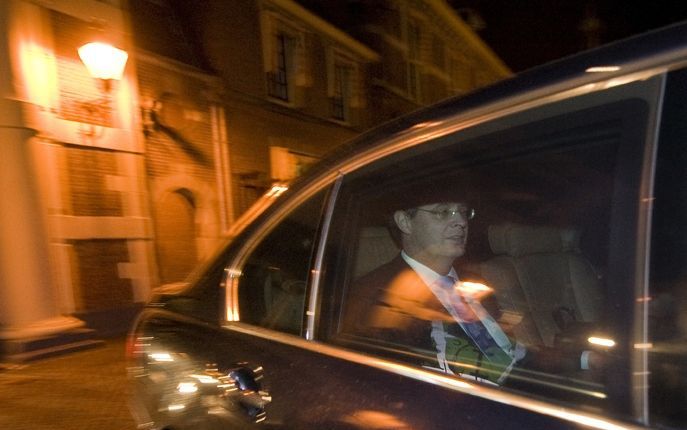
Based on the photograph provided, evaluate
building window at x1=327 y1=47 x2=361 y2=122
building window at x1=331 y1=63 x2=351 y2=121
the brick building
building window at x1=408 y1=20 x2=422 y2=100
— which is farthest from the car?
building window at x1=408 y1=20 x2=422 y2=100

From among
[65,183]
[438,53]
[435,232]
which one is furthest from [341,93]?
[435,232]

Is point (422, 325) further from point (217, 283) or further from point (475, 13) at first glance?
point (475, 13)

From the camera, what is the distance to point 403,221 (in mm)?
1930

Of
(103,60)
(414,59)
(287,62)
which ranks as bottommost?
(103,60)

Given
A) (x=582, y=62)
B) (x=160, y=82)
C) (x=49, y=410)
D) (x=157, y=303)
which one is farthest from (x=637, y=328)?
(x=160, y=82)

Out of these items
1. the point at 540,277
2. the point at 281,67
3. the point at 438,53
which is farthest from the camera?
the point at 438,53

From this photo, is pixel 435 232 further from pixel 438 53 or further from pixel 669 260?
pixel 438 53

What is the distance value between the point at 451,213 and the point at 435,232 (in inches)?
3.5

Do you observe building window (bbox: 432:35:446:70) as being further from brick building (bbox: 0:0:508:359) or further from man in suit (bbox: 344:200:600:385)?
man in suit (bbox: 344:200:600:385)

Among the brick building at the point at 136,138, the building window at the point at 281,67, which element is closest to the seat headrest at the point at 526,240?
the brick building at the point at 136,138

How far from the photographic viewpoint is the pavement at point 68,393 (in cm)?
430

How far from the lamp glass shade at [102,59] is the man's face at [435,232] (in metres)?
6.33

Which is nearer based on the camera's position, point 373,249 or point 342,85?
point 373,249

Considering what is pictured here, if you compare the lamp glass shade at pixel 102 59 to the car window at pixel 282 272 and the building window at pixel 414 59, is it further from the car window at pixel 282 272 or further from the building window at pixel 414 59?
the building window at pixel 414 59
